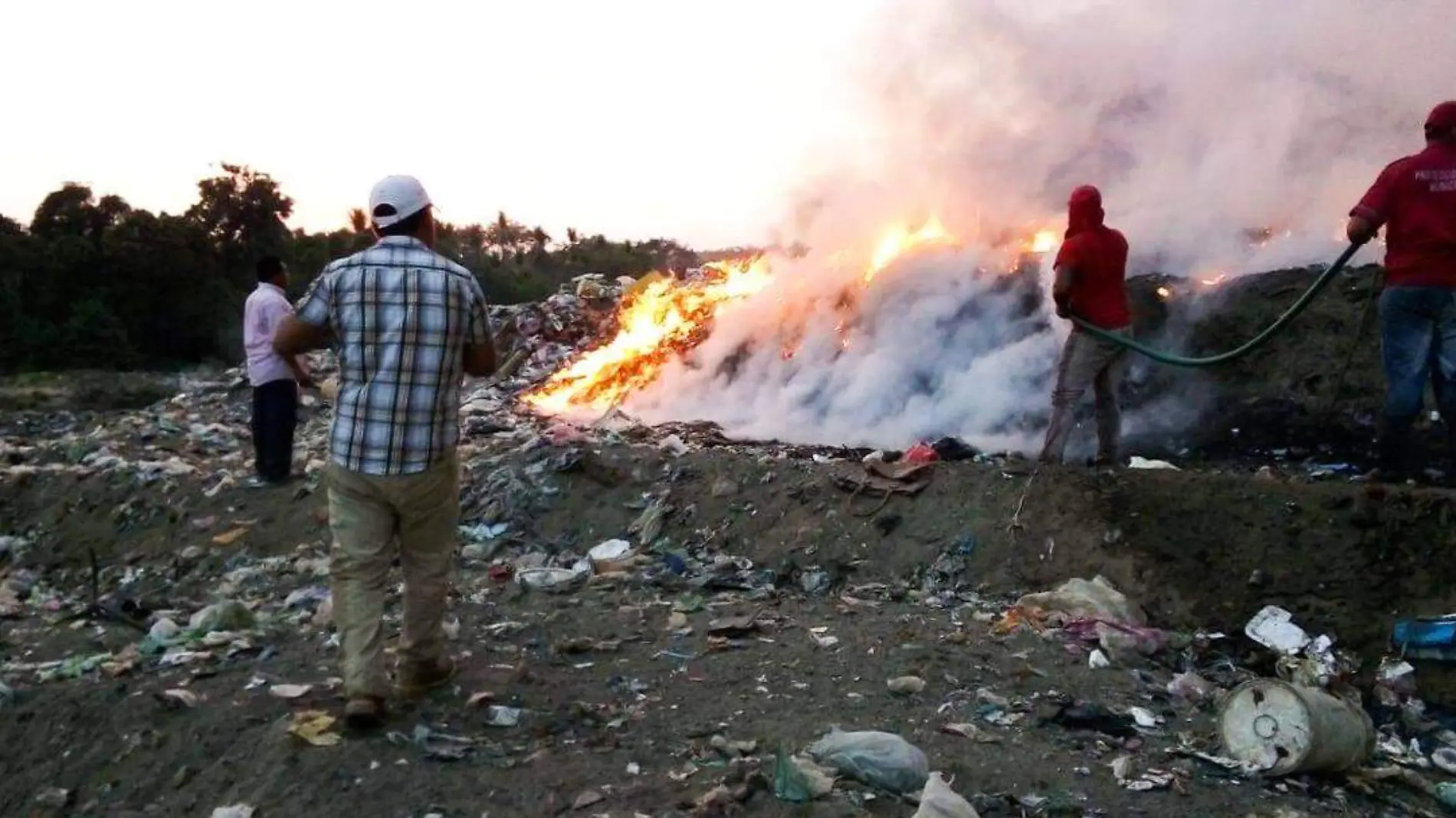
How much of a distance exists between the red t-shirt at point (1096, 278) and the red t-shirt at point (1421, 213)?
142 cm

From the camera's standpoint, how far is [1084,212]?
6672 mm

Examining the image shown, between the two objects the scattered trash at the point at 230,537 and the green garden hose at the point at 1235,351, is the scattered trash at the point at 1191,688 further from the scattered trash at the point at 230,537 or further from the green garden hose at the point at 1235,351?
the scattered trash at the point at 230,537

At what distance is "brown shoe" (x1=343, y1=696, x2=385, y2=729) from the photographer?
355cm

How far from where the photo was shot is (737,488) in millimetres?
6867

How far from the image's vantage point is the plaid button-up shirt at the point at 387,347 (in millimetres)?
3619

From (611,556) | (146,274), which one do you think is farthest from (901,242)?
(146,274)

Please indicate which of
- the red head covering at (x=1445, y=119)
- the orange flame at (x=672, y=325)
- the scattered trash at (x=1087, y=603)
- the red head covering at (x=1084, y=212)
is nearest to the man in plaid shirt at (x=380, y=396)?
the scattered trash at (x=1087, y=603)

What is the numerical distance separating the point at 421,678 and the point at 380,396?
104cm

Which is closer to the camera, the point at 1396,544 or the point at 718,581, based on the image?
the point at 1396,544

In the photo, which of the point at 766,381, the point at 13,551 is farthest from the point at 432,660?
the point at 766,381

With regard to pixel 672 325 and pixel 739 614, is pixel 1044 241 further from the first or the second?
pixel 739 614

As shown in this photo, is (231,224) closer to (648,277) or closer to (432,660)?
(648,277)

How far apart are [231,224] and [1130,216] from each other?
22.8m

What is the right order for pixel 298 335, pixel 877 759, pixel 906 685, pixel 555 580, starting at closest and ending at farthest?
pixel 877 759 → pixel 298 335 → pixel 906 685 → pixel 555 580
